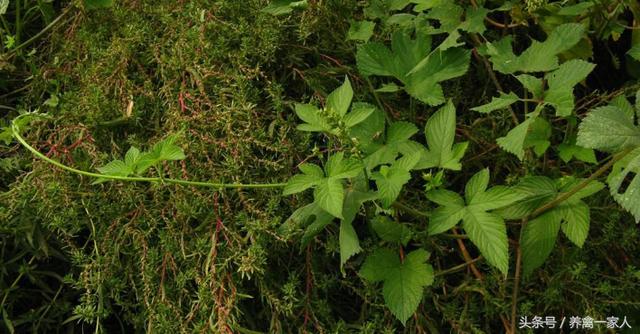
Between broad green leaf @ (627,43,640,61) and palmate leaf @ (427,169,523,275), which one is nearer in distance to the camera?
palmate leaf @ (427,169,523,275)

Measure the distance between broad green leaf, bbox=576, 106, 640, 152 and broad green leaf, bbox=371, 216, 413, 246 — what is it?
10.2 inches

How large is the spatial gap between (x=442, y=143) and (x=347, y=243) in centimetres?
21

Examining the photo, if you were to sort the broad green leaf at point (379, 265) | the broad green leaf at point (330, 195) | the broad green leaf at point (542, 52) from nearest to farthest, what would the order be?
1. the broad green leaf at point (330, 195)
2. the broad green leaf at point (379, 265)
3. the broad green leaf at point (542, 52)

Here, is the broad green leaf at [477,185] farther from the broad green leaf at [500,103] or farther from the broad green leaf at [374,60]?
the broad green leaf at [374,60]

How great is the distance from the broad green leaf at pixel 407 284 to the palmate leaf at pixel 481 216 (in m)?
0.06

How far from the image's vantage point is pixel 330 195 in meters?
0.94

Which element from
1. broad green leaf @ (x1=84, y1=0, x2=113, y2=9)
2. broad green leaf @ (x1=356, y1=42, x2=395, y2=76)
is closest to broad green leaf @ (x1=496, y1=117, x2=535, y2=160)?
broad green leaf @ (x1=356, y1=42, x2=395, y2=76)

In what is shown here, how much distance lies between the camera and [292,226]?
41.2 inches

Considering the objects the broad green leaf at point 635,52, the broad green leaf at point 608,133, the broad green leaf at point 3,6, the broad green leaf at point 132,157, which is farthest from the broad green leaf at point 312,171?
the broad green leaf at point 3,6

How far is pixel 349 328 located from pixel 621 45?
737 mm

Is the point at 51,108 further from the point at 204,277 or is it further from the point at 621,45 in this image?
the point at 621,45

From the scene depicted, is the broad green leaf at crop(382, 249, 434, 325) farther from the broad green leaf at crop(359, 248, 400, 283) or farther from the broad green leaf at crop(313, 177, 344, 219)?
the broad green leaf at crop(313, 177, 344, 219)

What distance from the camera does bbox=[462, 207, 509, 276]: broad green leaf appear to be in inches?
37.0

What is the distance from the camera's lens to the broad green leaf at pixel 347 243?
98 centimetres
